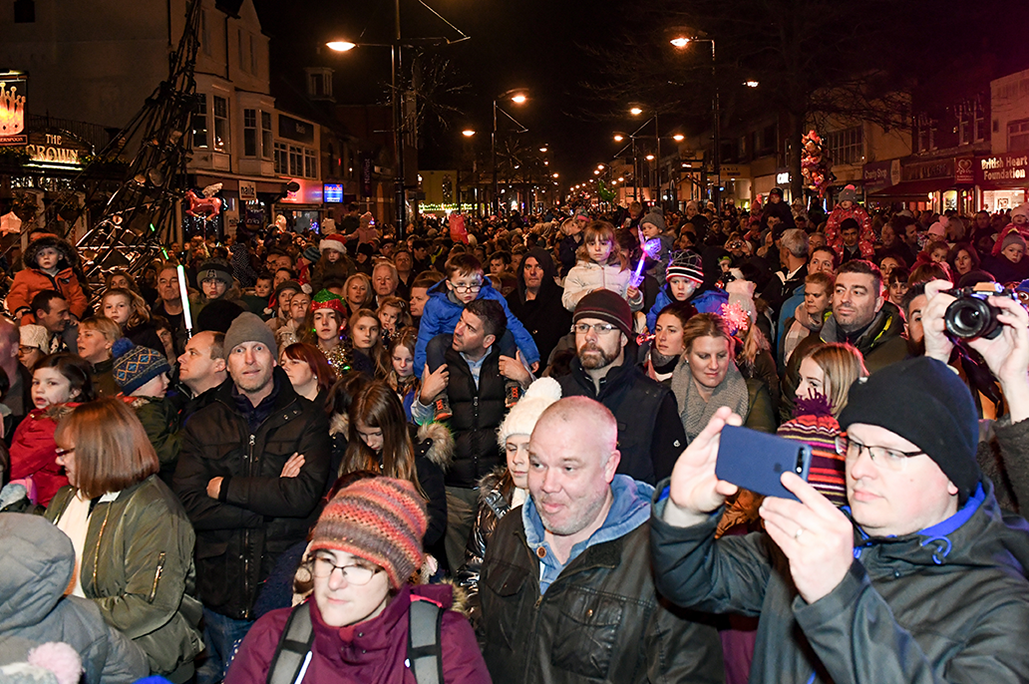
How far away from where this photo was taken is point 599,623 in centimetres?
317

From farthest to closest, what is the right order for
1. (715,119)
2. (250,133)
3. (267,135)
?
(267,135) → (250,133) → (715,119)

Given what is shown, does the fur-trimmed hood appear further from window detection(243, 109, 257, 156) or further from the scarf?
window detection(243, 109, 257, 156)

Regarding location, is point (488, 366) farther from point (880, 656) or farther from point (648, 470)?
point (880, 656)

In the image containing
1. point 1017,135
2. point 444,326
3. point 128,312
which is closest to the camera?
point 444,326

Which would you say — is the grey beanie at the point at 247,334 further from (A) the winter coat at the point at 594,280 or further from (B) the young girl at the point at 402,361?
(A) the winter coat at the point at 594,280

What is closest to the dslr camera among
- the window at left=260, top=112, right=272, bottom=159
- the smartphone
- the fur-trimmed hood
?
the smartphone

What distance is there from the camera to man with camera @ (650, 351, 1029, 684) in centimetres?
201

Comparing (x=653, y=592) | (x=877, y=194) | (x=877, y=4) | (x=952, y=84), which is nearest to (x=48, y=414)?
(x=653, y=592)

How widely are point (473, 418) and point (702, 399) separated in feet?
4.86

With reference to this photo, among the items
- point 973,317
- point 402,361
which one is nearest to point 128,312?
point 402,361

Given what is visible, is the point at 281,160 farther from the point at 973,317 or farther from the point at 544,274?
the point at 973,317

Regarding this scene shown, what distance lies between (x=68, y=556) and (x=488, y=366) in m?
3.48

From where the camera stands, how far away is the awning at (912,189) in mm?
34719

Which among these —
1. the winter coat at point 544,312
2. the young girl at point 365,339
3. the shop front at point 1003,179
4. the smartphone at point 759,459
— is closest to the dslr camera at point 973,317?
the smartphone at point 759,459
